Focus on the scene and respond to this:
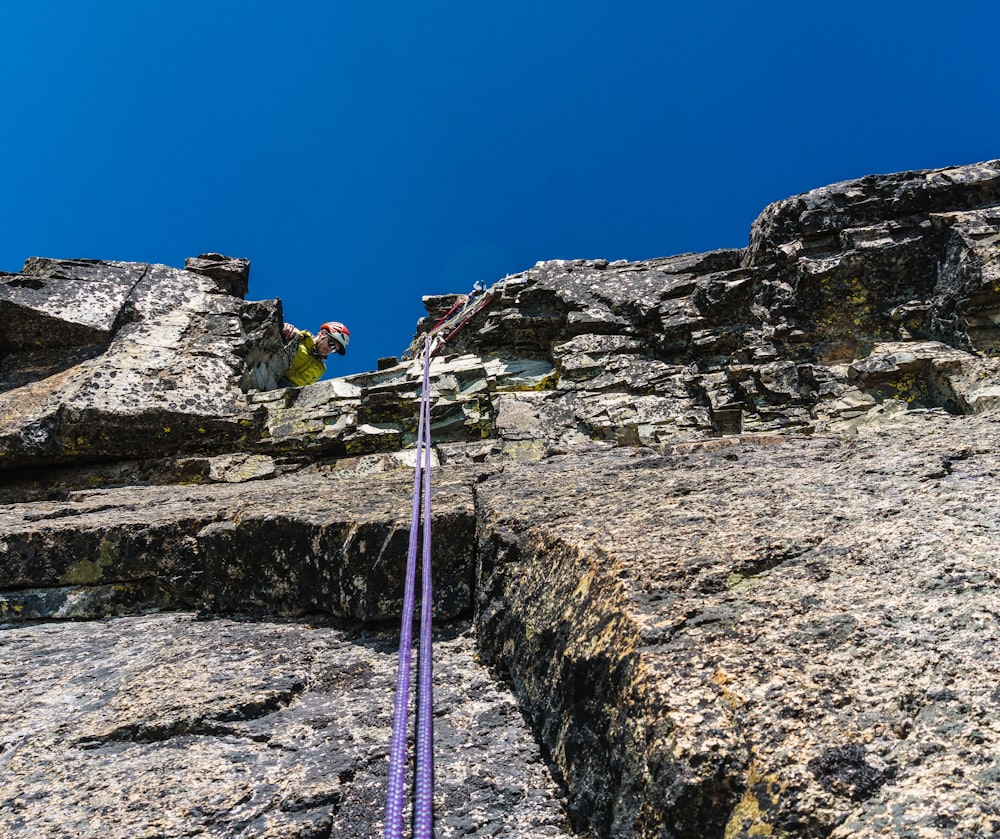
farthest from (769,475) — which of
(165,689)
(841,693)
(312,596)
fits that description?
(165,689)

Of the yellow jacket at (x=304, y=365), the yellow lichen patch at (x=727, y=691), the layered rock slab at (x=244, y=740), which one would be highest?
the yellow jacket at (x=304, y=365)

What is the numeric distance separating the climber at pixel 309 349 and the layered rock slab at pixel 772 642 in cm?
909

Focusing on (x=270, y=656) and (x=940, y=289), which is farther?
(x=940, y=289)

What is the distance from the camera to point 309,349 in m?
12.8

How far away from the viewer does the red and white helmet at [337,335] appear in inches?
525

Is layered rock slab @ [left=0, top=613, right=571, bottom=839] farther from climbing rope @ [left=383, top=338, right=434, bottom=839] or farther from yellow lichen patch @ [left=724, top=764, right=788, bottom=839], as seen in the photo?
yellow lichen patch @ [left=724, top=764, right=788, bottom=839]

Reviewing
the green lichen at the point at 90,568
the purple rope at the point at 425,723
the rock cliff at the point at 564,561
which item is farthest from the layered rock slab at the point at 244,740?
the green lichen at the point at 90,568

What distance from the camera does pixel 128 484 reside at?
8031 mm

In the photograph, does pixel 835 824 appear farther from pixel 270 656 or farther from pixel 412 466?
pixel 412 466

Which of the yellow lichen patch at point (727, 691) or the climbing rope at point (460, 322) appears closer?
the yellow lichen patch at point (727, 691)

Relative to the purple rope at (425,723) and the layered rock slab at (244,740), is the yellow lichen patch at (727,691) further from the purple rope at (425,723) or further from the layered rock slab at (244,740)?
the purple rope at (425,723)

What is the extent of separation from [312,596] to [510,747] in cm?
214

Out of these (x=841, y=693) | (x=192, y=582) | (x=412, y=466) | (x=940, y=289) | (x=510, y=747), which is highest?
(x=940, y=289)

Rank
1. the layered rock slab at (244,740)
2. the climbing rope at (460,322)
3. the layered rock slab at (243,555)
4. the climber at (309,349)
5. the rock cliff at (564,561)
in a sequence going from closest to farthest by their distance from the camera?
the rock cliff at (564,561), the layered rock slab at (244,740), the layered rock slab at (243,555), the climbing rope at (460,322), the climber at (309,349)
